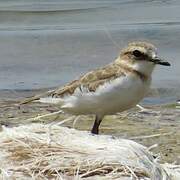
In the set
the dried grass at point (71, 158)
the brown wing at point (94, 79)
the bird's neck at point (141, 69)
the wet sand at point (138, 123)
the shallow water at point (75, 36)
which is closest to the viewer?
the dried grass at point (71, 158)

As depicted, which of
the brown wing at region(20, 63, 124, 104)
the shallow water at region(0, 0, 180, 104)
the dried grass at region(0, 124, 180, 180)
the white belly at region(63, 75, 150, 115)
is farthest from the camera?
the shallow water at region(0, 0, 180, 104)

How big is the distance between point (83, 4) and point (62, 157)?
1546 cm

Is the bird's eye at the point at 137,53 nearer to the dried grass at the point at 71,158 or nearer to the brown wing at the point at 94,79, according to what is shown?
the brown wing at the point at 94,79

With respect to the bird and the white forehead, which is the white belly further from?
the white forehead

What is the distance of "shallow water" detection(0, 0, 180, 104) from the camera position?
1402 cm

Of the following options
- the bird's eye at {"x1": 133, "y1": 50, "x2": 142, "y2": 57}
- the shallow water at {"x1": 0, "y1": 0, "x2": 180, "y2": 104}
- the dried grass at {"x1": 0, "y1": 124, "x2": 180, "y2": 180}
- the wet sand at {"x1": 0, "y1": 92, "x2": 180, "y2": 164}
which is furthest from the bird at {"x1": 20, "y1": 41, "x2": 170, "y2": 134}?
the shallow water at {"x1": 0, "y1": 0, "x2": 180, "y2": 104}

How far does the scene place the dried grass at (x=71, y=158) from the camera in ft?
21.4

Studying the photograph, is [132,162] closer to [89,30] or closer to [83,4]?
[89,30]

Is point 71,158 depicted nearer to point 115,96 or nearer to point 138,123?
point 115,96

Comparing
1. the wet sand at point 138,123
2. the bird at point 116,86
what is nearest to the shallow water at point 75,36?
the wet sand at point 138,123

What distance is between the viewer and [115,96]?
26.6ft

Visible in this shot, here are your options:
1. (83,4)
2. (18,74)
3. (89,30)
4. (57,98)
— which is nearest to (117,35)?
(89,30)

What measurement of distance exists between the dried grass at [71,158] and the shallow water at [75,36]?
5531 millimetres

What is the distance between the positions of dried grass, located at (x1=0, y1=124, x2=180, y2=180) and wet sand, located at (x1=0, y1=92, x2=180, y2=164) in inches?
82.1
